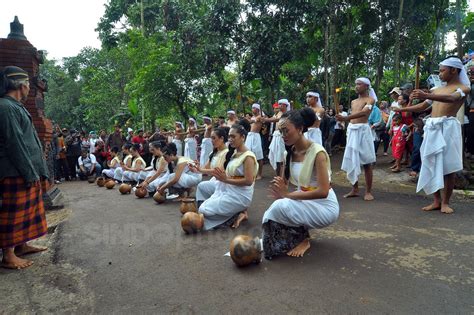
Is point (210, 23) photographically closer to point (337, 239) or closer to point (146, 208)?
point (146, 208)

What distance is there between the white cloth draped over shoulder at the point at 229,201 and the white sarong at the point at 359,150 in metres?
2.06

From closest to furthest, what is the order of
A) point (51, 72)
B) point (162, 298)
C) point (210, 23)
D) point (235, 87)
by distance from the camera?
point (162, 298) → point (210, 23) → point (235, 87) → point (51, 72)

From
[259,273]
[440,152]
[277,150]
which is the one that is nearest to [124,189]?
[277,150]

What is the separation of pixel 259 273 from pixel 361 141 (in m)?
3.51

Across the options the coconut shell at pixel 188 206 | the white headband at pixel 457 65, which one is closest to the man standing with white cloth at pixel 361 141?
the white headband at pixel 457 65

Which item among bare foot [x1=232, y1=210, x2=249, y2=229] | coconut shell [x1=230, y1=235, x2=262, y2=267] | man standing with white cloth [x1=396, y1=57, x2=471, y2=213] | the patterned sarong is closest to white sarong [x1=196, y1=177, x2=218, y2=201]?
bare foot [x1=232, y1=210, x2=249, y2=229]

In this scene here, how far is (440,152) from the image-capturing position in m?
4.48

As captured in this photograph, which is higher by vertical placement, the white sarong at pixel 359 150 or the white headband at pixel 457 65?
the white headband at pixel 457 65

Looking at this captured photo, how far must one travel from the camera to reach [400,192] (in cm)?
609

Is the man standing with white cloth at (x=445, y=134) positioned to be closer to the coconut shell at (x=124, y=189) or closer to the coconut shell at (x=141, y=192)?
the coconut shell at (x=141, y=192)

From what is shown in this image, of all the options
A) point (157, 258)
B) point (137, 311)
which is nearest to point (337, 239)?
point (157, 258)

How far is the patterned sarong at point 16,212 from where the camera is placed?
11.0ft

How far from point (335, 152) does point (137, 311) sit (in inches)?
415

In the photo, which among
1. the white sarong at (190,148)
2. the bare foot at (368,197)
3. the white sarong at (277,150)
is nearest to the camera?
the bare foot at (368,197)
